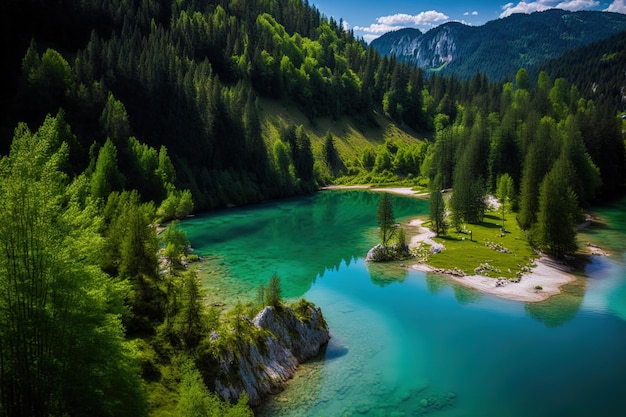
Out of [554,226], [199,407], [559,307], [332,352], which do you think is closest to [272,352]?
[332,352]

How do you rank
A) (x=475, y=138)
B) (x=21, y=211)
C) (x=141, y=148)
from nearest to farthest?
(x=21, y=211) → (x=141, y=148) → (x=475, y=138)

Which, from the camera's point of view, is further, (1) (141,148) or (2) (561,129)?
(2) (561,129)

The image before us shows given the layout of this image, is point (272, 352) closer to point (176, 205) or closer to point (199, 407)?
point (199, 407)

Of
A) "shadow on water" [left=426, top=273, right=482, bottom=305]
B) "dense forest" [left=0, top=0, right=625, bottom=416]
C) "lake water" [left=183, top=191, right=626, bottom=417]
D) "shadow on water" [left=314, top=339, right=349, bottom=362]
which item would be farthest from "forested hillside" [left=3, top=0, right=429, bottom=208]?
"shadow on water" [left=426, top=273, right=482, bottom=305]

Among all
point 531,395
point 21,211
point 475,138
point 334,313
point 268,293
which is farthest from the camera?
point 475,138

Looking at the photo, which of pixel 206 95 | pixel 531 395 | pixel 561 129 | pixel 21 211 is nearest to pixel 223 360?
pixel 21 211

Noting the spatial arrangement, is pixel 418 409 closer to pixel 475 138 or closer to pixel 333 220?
pixel 333 220
